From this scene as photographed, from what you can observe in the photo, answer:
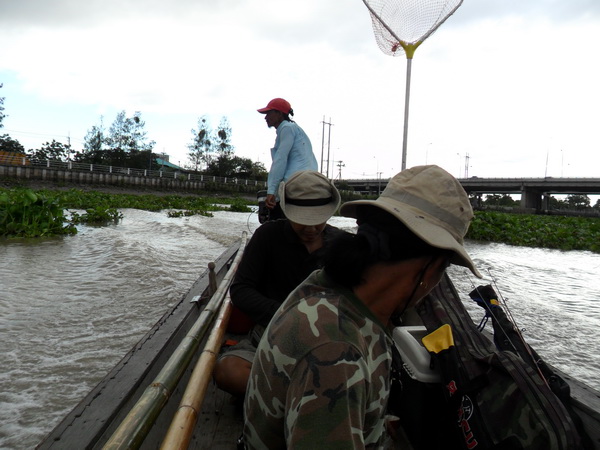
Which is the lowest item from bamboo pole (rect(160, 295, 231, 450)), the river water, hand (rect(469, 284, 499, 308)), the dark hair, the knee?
the river water

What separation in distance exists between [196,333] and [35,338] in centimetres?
220

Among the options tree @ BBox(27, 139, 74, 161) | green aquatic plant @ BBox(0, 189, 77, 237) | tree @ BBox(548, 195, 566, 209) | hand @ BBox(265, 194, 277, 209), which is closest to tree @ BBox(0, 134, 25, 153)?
tree @ BBox(27, 139, 74, 161)

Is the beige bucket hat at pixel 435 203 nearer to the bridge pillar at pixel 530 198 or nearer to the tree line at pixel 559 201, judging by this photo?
the bridge pillar at pixel 530 198

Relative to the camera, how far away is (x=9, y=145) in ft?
133

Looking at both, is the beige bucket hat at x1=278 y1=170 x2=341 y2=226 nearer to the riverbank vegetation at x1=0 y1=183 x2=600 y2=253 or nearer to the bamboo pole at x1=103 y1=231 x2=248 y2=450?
the bamboo pole at x1=103 y1=231 x2=248 y2=450

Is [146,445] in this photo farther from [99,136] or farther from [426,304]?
[99,136]

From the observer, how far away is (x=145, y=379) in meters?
1.96

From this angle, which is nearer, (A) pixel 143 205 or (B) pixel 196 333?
(B) pixel 196 333

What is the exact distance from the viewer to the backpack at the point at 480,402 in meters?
1.13

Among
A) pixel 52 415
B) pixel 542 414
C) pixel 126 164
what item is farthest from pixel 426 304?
pixel 126 164

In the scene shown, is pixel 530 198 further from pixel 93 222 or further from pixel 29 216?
pixel 29 216

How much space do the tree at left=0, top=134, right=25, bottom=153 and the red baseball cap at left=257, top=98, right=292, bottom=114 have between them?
42.9 m

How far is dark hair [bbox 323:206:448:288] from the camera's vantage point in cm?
93

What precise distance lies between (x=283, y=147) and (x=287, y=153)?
0.06 m
